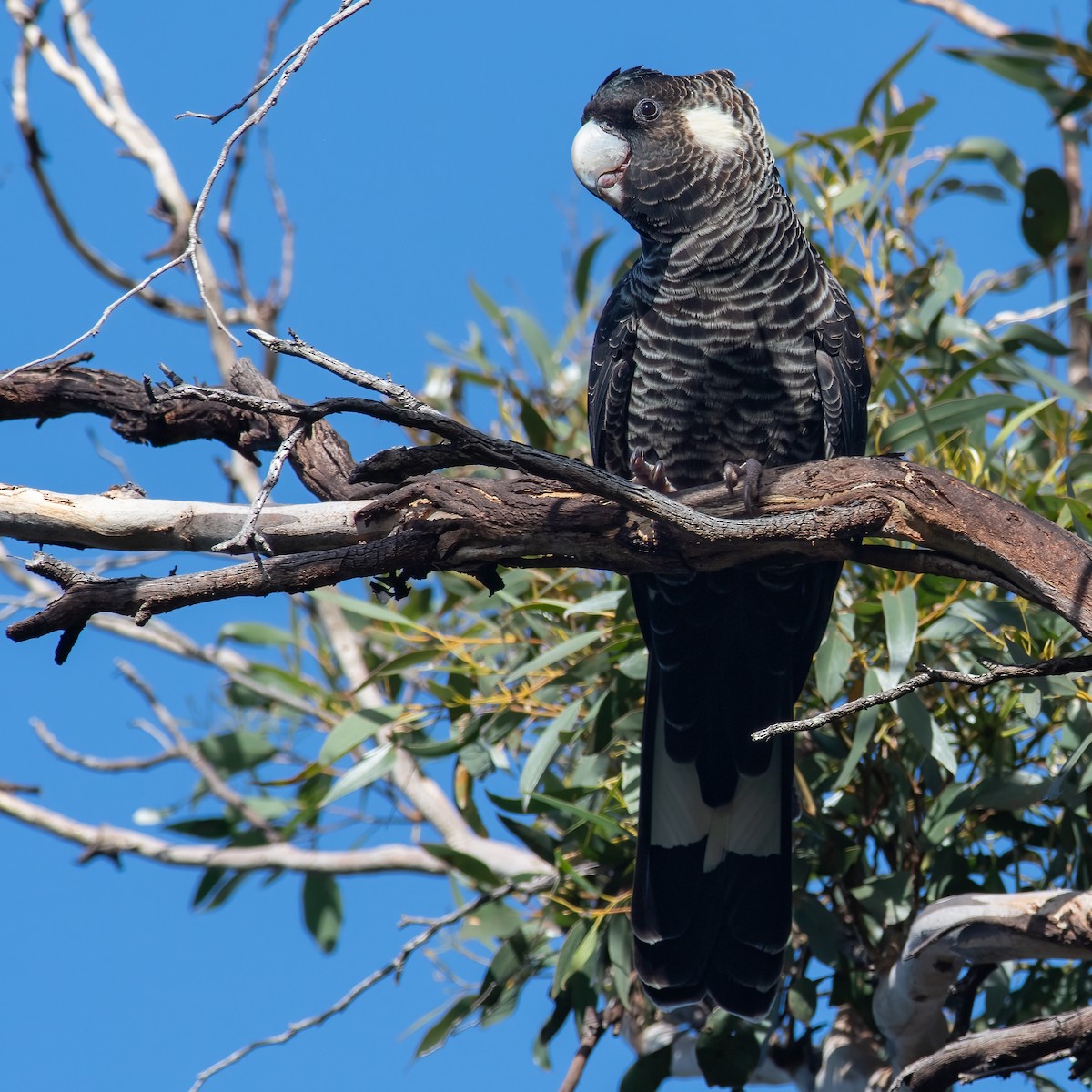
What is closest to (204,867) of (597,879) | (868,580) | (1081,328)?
(597,879)

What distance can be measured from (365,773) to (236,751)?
2.45ft

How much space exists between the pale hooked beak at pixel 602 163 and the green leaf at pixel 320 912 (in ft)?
7.03

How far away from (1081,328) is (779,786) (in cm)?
Result: 200

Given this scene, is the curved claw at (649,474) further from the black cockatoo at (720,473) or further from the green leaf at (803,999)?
the green leaf at (803,999)

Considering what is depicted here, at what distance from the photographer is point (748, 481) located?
2189 millimetres

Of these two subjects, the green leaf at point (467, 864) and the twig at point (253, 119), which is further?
the green leaf at point (467, 864)

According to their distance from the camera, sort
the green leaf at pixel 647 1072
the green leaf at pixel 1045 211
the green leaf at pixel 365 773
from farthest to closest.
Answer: the green leaf at pixel 1045 211 → the green leaf at pixel 365 773 → the green leaf at pixel 647 1072

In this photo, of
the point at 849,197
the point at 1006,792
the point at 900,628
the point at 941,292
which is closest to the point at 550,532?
the point at 900,628

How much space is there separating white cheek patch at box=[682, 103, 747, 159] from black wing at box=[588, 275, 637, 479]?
1.28 feet

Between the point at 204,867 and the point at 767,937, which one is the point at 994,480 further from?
the point at 204,867

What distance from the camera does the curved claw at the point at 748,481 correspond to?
217 cm

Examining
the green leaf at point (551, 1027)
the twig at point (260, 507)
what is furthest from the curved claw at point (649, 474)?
the green leaf at point (551, 1027)

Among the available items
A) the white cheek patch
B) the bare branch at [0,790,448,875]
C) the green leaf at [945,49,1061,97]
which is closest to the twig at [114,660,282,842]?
the bare branch at [0,790,448,875]

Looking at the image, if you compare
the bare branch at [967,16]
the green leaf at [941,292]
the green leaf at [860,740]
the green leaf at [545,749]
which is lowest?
the green leaf at [860,740]
